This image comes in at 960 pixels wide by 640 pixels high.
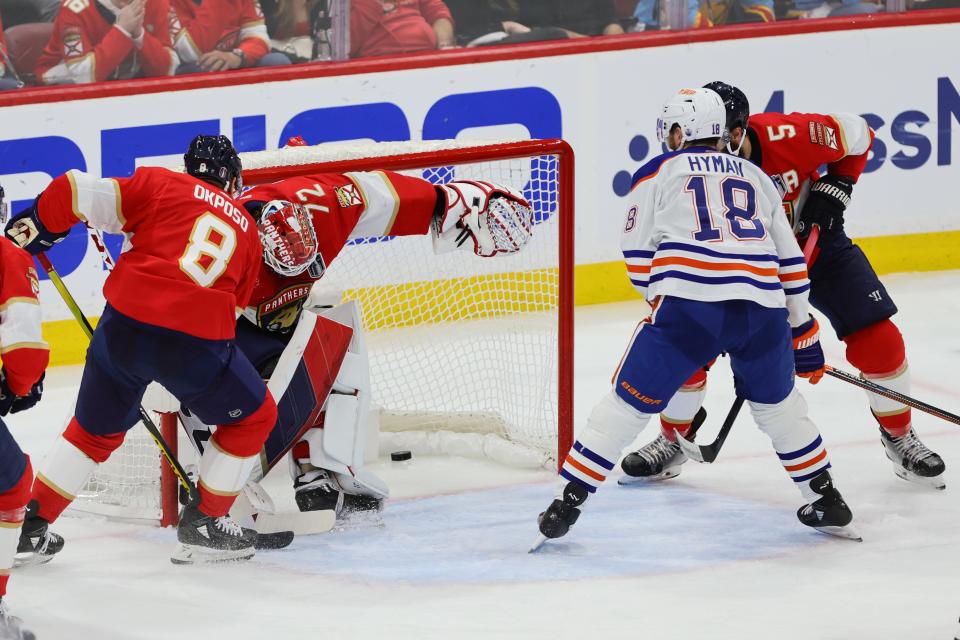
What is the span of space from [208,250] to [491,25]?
2814 mm

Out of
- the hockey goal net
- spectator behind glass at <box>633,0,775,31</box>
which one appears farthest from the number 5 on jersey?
spectator behind glass at <box>633,0,775,31</box>

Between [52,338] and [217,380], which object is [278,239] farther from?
[52,338]

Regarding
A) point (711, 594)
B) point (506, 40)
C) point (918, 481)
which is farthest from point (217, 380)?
point (506, 40)

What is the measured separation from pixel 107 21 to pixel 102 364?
2.30 meters

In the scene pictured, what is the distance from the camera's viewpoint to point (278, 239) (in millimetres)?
3613

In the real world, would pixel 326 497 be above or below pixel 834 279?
below

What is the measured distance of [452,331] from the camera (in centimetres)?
472

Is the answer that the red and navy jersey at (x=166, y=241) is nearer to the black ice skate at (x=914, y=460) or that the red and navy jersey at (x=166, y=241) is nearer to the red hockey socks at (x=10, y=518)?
the red hockey socks at (x=10, y=518)

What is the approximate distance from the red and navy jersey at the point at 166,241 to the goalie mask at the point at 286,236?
21 cm

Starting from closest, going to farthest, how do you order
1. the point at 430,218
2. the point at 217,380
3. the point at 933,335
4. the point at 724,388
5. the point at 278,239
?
1. the point at 217,380
2. the point at 278,239
3. the point at 430,218
4. the point at 724,388
5. the point at 933,335

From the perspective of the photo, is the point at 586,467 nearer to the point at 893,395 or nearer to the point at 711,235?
the point at 711,235

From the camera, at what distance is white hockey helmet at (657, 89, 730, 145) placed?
3572 millimetres

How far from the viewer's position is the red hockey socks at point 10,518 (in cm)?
299

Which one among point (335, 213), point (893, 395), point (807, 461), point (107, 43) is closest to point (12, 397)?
point (335, 213)
